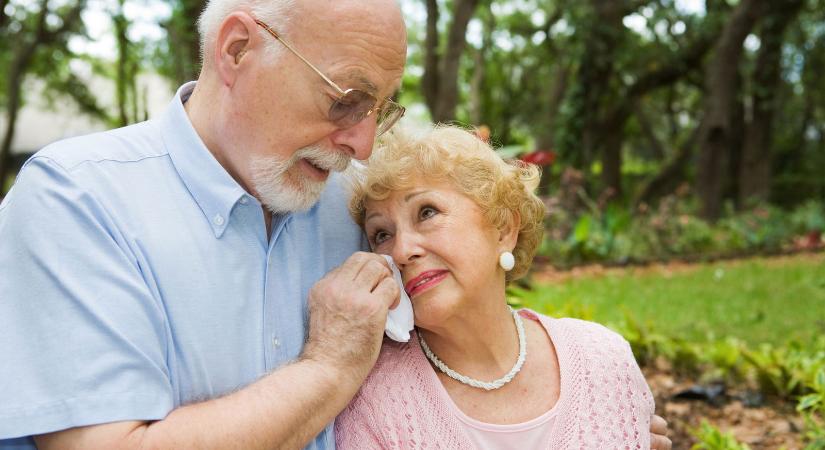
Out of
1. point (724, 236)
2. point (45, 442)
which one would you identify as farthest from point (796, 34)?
point (45, 442)

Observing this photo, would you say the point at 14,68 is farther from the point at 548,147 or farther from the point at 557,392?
the point at 557,392

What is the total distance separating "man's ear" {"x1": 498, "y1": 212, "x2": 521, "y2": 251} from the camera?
254 centimetres

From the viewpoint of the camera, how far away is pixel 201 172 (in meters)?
2.15

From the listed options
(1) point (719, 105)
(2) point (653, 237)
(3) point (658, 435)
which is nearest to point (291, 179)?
(3) point (658, 435)

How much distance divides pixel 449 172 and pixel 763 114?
19466 mm

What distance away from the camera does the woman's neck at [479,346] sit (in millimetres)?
2471

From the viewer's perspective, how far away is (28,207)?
182 centimetres

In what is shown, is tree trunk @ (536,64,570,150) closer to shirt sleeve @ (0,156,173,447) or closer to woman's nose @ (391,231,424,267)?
woman's nose @ (391,231,424,267)

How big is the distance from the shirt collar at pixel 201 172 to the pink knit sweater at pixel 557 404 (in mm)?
687

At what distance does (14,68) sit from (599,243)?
11.7 meters

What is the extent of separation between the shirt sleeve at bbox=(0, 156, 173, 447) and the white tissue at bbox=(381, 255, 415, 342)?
2.03 feet

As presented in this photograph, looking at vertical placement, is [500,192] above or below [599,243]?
above

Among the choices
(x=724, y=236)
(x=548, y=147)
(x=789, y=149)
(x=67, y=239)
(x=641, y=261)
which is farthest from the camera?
(x=789, y=149)

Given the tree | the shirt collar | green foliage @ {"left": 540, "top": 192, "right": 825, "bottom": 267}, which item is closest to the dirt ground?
the shirt collar
